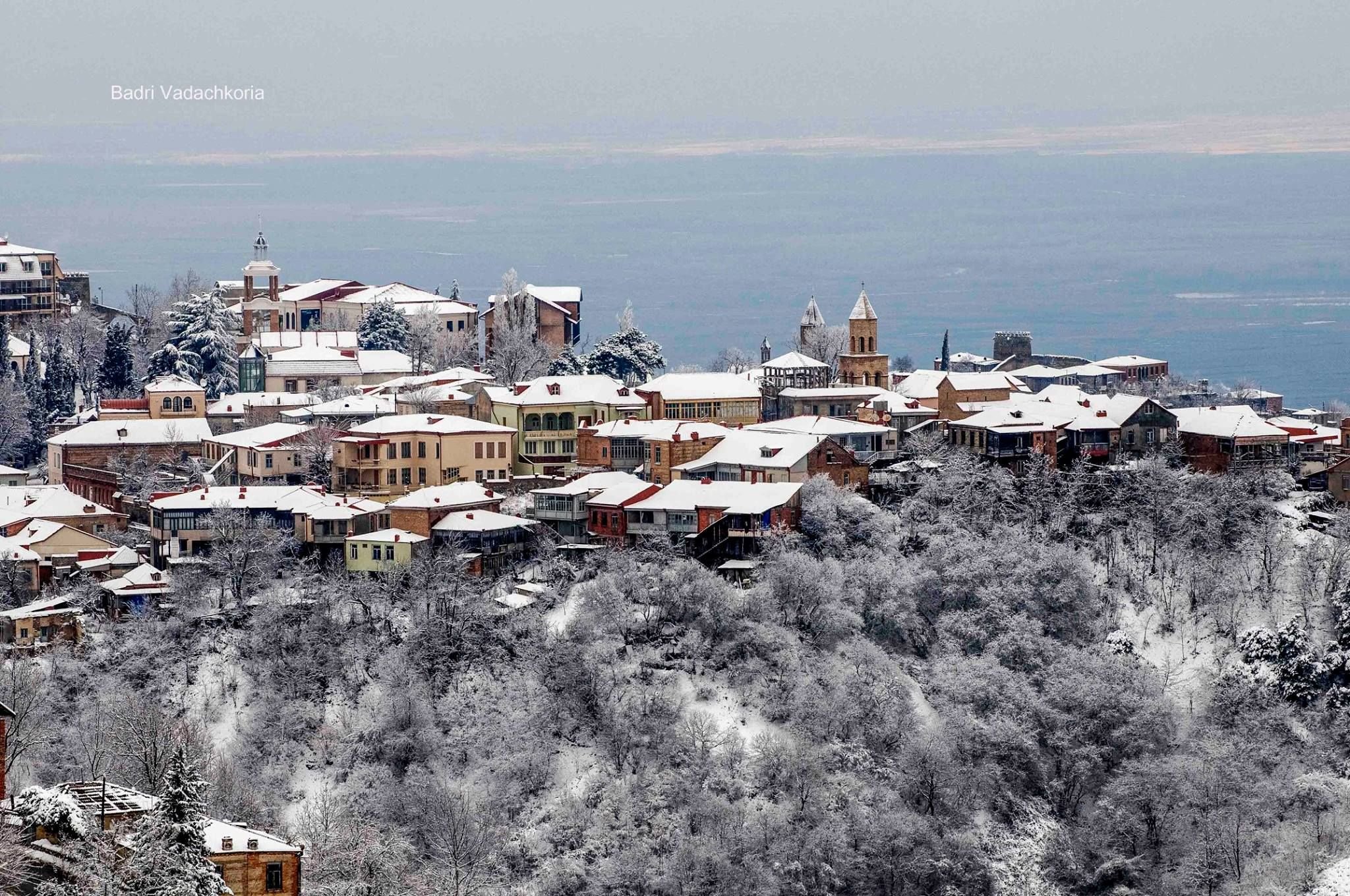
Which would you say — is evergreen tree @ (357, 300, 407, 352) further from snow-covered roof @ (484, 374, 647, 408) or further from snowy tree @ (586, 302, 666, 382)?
snow-covered roof @ (484, 374, 647, 408)

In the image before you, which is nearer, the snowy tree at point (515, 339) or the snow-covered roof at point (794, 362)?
the snow-covered roof at point (794, 362)

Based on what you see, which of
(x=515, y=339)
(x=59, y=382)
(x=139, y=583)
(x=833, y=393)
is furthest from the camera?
(x=515, y=339)

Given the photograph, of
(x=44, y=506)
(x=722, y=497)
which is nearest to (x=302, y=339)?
(x=44, y=506)

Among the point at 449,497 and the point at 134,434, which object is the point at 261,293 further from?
the point at 449,497

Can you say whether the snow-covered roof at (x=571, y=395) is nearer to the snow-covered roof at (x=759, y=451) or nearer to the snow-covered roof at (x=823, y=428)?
the snow-covered roof at (x=823, y=428)

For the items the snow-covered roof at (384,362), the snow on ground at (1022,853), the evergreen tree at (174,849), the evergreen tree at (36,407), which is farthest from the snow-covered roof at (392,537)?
the evergreen tree at (174,849)

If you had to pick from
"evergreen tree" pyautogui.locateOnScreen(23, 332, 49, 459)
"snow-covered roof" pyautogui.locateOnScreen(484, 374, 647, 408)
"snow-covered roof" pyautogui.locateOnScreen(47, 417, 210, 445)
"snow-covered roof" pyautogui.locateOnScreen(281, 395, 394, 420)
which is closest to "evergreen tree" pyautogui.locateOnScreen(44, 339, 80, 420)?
"evergreen tree" pyautogui.locateOnScreen(23, 332, 49, 459)
